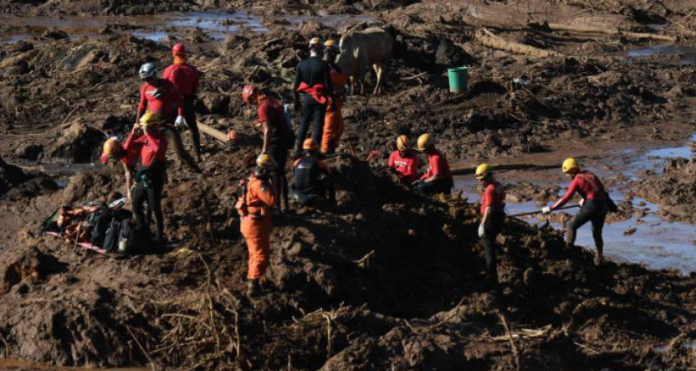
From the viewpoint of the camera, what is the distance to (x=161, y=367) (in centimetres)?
1205

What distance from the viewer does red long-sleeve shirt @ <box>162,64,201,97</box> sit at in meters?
15.3

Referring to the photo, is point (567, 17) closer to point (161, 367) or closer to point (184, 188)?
point (184, 188)

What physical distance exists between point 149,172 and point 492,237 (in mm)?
3937

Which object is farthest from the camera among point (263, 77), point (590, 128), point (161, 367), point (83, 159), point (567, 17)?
point (567, 17)

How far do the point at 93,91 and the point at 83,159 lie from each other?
14.5 feet

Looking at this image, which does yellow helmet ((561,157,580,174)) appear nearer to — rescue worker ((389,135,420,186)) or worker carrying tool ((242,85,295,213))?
rescue worker ((389,135,420,186))

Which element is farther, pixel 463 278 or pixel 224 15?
pixel 224 15

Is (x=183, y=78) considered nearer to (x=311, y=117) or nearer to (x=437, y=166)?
(x=311, y=117)

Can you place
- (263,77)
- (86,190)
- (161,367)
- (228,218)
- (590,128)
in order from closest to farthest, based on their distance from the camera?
(161,367), (228,218), (86,190), (590,128), (263,77)

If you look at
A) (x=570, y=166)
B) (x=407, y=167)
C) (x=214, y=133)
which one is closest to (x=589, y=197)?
(x=570, y=166)

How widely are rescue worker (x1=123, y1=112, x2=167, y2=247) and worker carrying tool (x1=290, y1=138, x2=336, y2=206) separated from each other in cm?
161

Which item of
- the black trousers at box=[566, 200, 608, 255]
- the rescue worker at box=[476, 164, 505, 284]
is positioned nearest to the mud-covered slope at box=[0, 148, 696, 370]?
the black trousers at box=[566, 200, 608, 255]

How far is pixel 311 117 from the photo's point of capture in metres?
15.7

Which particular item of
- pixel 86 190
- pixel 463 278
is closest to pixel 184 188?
pixel 86 190
